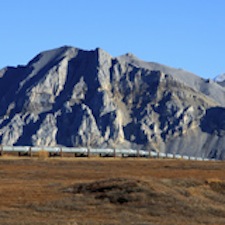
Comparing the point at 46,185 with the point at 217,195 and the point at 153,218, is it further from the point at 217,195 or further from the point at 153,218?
the point at 153,218

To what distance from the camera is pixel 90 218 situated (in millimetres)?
29906

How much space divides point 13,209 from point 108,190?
7.45 m

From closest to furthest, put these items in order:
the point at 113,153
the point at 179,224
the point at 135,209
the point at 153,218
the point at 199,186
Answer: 1. the point at 179,224
2. the point at 153,218
3. the point at 135,209
4. the point at 199,186
5. the point at 113,153

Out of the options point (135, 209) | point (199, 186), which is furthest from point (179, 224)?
point (199, 186)

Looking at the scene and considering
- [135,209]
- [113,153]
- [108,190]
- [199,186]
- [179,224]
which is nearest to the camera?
[179,224]

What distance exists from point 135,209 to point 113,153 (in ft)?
269

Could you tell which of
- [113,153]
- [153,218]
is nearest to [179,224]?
[153,218]

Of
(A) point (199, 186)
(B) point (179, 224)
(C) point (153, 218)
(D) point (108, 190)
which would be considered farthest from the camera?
(A) point (199, 186)

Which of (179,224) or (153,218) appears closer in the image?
(179,224)

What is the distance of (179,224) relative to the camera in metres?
Answer: 28.6

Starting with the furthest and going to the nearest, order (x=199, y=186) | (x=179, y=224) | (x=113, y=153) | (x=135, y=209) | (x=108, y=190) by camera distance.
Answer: (x=113, y=153) < (x=199, y=186) < (x=108, y=190) < (x=135, y=209) < (x=179, y=224)

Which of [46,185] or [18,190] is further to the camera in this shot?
[46,185]

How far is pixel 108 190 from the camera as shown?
37938mm

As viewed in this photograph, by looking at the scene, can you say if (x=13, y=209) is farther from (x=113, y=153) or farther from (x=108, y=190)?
(x=113, y=153)
